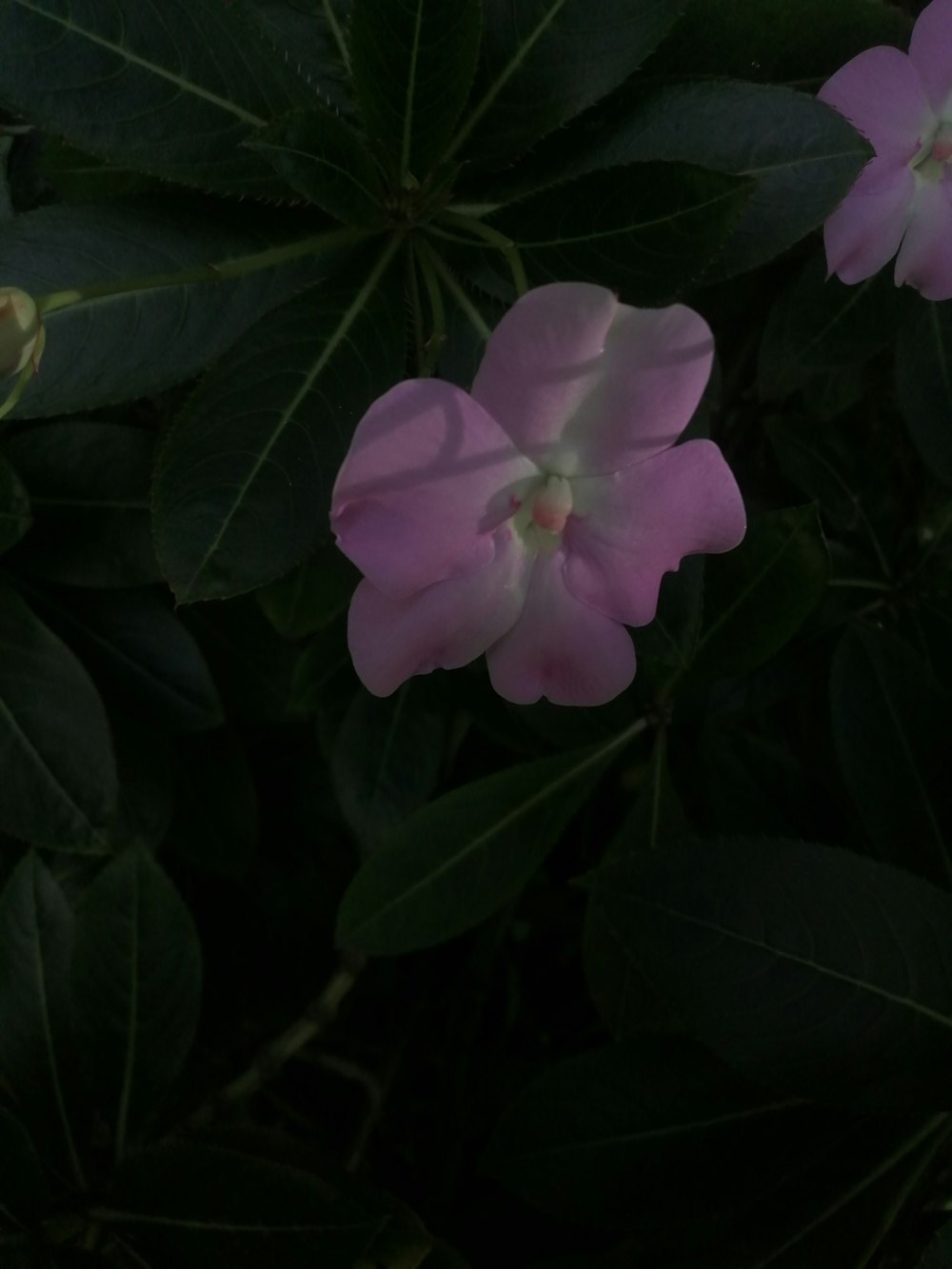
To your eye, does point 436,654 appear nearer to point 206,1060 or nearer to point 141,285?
point 141,285

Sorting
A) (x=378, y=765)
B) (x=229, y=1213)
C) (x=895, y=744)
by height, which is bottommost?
(x=229, y=1213)

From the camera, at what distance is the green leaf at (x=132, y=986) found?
1.02 meters

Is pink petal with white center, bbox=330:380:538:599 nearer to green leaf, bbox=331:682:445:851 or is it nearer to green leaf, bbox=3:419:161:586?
green leaf, bbox=3:419:161:586

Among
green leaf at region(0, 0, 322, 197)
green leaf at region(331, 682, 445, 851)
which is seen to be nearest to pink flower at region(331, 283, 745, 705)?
green leaf at region(0, 0, 322, 197)

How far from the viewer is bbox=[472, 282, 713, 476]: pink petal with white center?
1.67 ft

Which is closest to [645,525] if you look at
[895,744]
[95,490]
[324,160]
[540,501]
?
[540,501]

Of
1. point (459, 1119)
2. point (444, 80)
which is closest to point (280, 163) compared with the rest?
point (444, 80)

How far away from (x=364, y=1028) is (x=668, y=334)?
4.40 feet

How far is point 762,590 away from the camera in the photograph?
35.0 inches

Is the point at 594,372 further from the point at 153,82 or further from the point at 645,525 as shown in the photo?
the point at 153,82

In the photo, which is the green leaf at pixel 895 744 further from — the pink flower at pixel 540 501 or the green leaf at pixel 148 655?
the green leaf at pixel 148 655

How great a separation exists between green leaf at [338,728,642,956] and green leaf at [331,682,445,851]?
0.20m

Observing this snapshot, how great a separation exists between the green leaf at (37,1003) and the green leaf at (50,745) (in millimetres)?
137

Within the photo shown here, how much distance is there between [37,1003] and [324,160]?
0.87m
